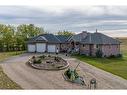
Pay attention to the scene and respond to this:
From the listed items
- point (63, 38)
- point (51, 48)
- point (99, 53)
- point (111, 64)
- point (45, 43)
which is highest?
point (63, 38)

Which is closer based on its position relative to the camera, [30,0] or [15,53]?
[30,0]

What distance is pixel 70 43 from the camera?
34.9 ft

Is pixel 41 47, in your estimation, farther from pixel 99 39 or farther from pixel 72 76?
pixel 99 39

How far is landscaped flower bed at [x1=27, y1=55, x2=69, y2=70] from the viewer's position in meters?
10.7

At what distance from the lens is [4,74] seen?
11297 millimetres

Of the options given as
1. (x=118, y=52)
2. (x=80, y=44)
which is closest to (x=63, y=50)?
(x=80, y=44)

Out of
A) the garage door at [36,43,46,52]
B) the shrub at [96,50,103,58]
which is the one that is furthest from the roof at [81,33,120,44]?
the garage door at [36,43,46,52]

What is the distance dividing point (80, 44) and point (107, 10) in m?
1.38

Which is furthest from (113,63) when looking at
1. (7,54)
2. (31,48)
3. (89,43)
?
(7,54)

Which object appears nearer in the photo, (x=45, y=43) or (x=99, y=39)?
(x=45, y=43)

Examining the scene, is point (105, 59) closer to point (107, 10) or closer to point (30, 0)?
point (107, 10)

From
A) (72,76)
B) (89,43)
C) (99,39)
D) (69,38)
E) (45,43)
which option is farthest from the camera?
(99,39)

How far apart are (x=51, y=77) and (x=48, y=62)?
1.99 feet
